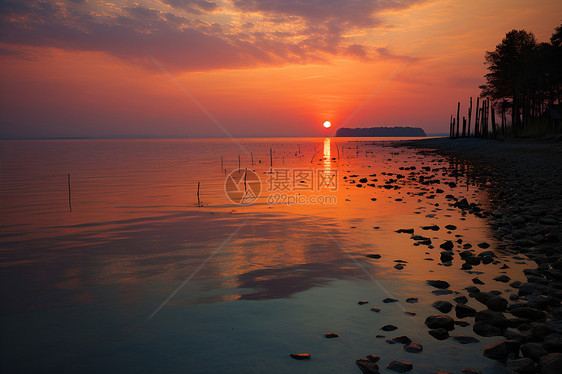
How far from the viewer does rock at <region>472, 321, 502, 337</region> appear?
5785 mm

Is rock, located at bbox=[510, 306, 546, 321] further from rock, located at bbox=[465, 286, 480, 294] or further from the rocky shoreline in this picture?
rock, located at bbox=[465, 286, 480, 294]

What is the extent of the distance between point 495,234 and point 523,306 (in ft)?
19.5

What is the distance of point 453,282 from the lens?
8.12 m

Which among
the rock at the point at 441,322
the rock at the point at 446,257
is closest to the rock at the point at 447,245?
the rock at the point at 446,257

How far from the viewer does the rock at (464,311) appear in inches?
254

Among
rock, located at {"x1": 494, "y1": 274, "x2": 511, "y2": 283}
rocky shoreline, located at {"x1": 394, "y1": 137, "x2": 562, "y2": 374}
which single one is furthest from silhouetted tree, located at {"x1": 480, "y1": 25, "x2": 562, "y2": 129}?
rock, located at {"x1": 494, "y1": 274, "x2": 511, "y2": 283}

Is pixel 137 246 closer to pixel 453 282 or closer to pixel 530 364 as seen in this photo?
pixel 453 282

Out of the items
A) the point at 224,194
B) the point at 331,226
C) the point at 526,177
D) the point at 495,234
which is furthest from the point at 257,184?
the point at 495,234

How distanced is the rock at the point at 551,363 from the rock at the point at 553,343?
34 cm

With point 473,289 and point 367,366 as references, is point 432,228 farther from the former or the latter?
point 367,366

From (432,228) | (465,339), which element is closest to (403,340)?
(465,339)

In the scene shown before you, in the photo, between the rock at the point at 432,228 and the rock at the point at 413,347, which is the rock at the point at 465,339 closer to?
the rock at the point at 413,347

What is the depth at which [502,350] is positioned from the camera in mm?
5129

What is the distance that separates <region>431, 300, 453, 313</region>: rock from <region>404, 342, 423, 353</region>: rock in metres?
1.44
